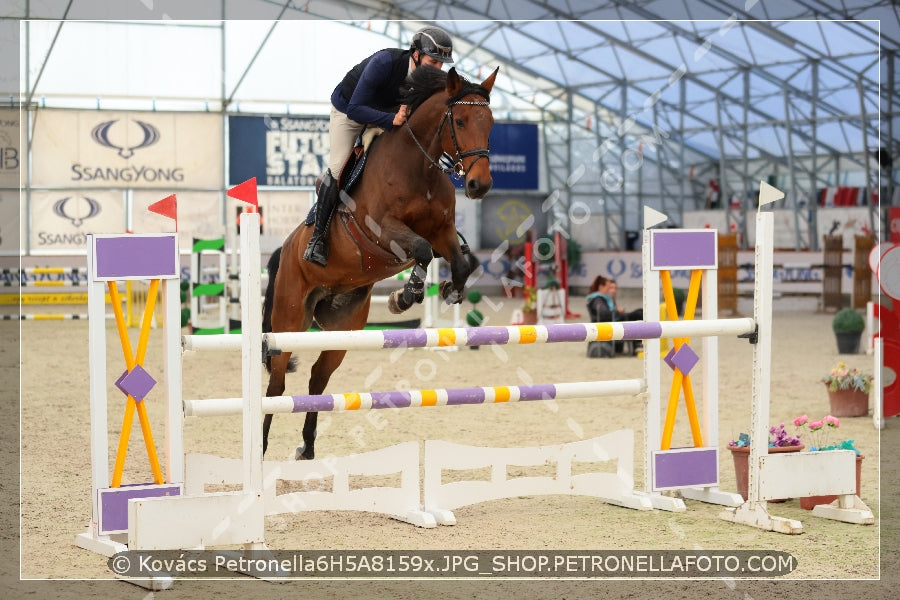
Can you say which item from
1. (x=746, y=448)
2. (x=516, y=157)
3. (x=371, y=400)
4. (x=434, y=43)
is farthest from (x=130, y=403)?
(x=516, y=157)

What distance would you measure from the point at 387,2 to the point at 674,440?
1602 centimetres

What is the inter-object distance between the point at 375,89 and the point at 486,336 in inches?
46.7

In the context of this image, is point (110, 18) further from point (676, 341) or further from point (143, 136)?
point (676, 341)

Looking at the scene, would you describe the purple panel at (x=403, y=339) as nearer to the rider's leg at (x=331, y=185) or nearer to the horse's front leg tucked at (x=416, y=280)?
the horse's front leg tucked at (x=416, y=280)

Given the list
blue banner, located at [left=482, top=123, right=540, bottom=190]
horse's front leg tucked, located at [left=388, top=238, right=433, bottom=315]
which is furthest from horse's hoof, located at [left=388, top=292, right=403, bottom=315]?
blue banner, located at [left=482, top=123, right=540, bottom=190]

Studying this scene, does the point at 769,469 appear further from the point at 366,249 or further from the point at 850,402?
the point at 850,402

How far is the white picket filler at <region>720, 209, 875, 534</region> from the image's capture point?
3670 mm

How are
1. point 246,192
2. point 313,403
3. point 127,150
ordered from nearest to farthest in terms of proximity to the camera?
point 246,192 < point 313,403 < point 127,150

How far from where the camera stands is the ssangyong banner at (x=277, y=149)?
2112 centimetres

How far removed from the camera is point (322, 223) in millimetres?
4164

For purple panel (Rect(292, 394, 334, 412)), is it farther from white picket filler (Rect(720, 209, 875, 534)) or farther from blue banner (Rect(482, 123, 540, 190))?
blue banner (Rect(482, 123, 540, 190))

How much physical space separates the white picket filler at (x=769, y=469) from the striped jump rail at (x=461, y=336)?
132mm

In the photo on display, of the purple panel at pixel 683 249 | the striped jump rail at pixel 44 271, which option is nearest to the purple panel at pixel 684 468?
the purple panel at pixel 683 249

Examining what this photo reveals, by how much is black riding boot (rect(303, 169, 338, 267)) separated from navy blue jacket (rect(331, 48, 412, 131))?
325 millimetres
